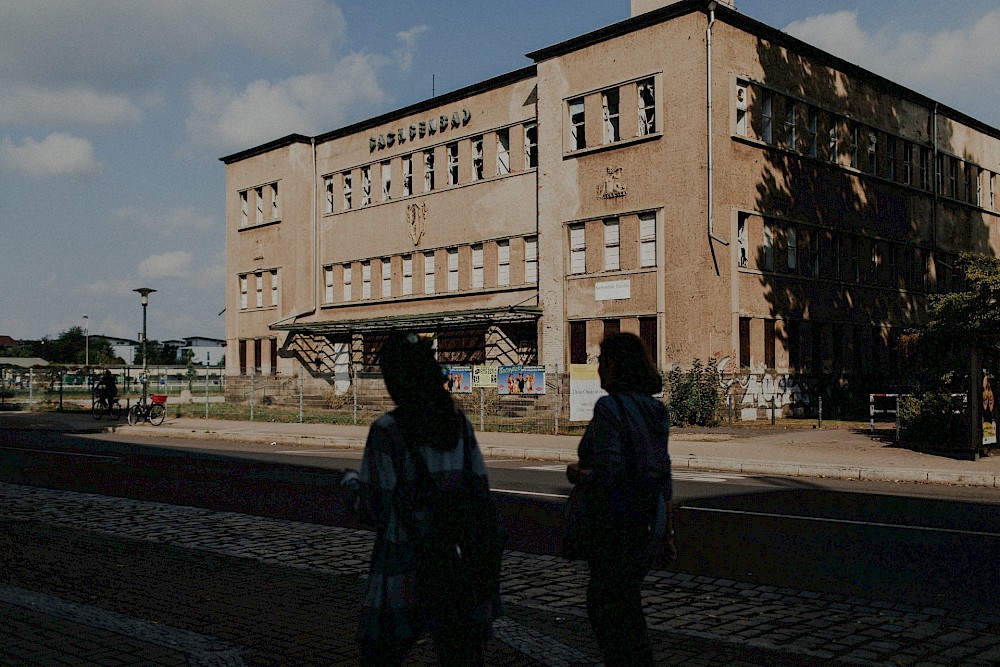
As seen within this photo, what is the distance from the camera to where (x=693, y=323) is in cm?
2850

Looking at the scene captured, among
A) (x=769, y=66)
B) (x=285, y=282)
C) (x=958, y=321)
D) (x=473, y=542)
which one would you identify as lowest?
(x=473, y=542)

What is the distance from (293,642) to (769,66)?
2847cm

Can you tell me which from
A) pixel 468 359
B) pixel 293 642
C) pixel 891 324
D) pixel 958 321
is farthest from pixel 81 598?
pixel 891 324

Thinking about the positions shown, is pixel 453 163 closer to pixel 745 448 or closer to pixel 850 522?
pixel 745 448

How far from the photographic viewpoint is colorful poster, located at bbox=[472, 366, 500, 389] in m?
Result: 26.1

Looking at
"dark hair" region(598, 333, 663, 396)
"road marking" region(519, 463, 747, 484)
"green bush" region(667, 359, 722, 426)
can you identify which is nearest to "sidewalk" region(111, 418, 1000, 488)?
"road marking" region(519, 463, 747, 484)

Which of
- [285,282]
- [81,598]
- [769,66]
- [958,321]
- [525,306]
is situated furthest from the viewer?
[285,282]

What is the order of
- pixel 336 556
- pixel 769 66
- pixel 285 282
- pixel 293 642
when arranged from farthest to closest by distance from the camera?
1. pixel 285 282
2. pixel 769 66
3. pixel 336 556
4. pixel 293 642

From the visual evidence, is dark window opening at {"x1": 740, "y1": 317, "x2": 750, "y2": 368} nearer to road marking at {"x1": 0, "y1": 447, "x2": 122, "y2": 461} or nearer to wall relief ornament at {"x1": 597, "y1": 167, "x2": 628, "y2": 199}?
wall relief ornament at {"x1": 597, "y1": 167, "x2": 628, "y2": 199}

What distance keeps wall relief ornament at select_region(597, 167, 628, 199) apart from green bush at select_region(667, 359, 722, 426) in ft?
20.2

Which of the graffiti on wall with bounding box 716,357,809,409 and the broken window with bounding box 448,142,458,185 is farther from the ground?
the broken window with bounding box 448,142,458,185

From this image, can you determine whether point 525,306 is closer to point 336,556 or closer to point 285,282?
point 285,282

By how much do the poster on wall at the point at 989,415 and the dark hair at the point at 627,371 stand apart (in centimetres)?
1546

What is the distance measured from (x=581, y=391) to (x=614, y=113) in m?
11.0
